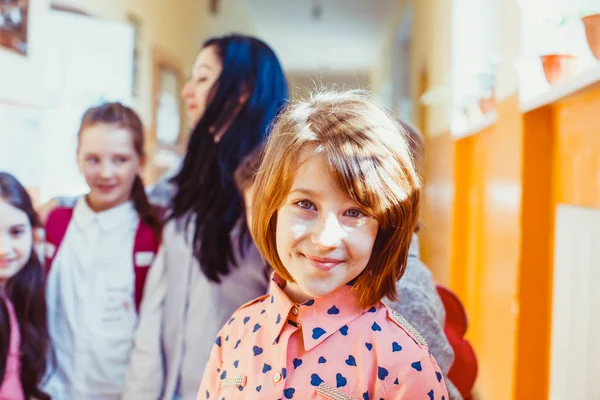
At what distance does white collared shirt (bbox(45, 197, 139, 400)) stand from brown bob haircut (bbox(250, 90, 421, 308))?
784 millimetres

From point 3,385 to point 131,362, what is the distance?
1.03 feet

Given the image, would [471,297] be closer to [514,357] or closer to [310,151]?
[514,357]

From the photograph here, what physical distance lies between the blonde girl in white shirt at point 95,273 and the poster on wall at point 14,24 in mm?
242

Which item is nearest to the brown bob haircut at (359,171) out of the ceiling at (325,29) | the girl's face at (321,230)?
the girl's face at (321,230)

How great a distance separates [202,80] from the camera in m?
1.62

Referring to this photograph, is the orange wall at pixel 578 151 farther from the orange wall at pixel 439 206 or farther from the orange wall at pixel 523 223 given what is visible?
the orange wall at pixel 439 206

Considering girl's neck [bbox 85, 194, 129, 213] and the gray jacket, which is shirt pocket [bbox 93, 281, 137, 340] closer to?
girl's neck [bbox 85, 194, 129, 213]

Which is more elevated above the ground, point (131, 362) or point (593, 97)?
point (593, 97)

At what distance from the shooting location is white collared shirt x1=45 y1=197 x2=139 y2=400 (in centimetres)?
160

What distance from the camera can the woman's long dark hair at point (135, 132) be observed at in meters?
1.62

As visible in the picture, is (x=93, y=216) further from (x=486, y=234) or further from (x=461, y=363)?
(x=486, y=234)

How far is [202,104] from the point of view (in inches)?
64.0

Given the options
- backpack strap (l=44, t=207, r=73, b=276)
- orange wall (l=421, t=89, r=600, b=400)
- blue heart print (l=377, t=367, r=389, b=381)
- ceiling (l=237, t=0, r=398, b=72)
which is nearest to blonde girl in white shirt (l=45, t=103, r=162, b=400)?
backpack strap (l=44, t=207, r=73, b=276)

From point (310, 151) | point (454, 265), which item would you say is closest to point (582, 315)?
point (310, 151)
